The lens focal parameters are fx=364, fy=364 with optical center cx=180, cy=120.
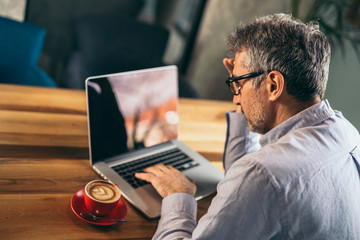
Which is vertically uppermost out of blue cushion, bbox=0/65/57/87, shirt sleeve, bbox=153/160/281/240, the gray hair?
the gray hair

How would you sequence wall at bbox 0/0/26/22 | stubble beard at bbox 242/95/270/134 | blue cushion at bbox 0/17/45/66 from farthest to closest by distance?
1. wall at bbox 0/0/26/22
2. blue cushion at bbox 0/17/45/66
3. stubble beard at bbox 242/95/270/134

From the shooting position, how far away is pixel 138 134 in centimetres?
134

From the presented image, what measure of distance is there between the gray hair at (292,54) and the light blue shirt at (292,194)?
0.13 m

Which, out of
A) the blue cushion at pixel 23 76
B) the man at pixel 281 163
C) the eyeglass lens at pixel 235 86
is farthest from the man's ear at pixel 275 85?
the blue cushion at pixel 23 76

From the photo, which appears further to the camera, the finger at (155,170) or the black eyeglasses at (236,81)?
the finger at (155,170)

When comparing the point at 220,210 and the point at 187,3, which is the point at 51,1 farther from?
the point at 220,210

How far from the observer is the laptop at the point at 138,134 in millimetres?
1183

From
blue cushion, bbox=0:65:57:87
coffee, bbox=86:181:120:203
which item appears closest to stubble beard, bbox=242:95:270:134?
coffee, bbox=86:181:120:203

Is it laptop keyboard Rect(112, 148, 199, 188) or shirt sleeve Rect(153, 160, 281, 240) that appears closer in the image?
shirt sleeve Rect(153, 160, 281, 240)

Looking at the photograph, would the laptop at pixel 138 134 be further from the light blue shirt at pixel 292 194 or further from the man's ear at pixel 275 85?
the man's ear at pixel 275 85

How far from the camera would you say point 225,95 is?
3.31m

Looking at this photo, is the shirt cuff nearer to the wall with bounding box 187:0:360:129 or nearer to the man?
the man

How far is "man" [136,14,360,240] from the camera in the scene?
31.9 inches

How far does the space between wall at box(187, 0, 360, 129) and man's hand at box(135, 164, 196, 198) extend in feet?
5.03
